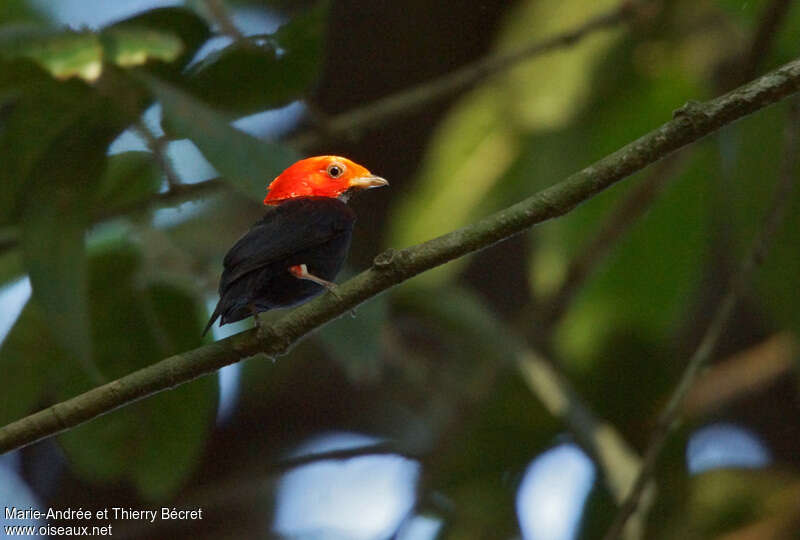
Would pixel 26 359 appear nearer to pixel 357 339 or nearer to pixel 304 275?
pixel 357 339

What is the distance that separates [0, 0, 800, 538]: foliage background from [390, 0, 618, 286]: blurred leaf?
13 mm

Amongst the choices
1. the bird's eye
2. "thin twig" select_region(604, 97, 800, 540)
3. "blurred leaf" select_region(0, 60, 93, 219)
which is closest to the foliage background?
"blurred leaf" select_region(0, 60, 93, 219)

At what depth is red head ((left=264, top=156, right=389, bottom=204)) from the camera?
1.98m

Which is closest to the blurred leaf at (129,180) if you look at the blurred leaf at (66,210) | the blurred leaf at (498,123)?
the blurred leaf at (66,210)

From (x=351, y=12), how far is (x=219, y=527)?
84.0 inches

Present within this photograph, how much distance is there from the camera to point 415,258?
1540 millimetres

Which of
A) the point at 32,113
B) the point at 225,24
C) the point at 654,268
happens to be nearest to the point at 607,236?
the point at 654,268

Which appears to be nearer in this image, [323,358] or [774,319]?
[774,319]

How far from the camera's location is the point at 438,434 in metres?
3.72

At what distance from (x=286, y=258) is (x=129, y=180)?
1.03 meters

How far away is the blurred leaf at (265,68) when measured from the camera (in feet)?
8.56

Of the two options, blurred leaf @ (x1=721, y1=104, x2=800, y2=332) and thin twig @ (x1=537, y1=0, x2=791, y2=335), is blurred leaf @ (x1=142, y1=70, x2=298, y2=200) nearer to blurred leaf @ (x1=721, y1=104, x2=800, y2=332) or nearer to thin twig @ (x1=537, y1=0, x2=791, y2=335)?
thin twig @ (x1=537, y1=0, x2=791, y2=335)

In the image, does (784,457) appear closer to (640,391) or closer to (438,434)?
(640,391)

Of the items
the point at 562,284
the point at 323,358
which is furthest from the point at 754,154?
the point at 323,358
